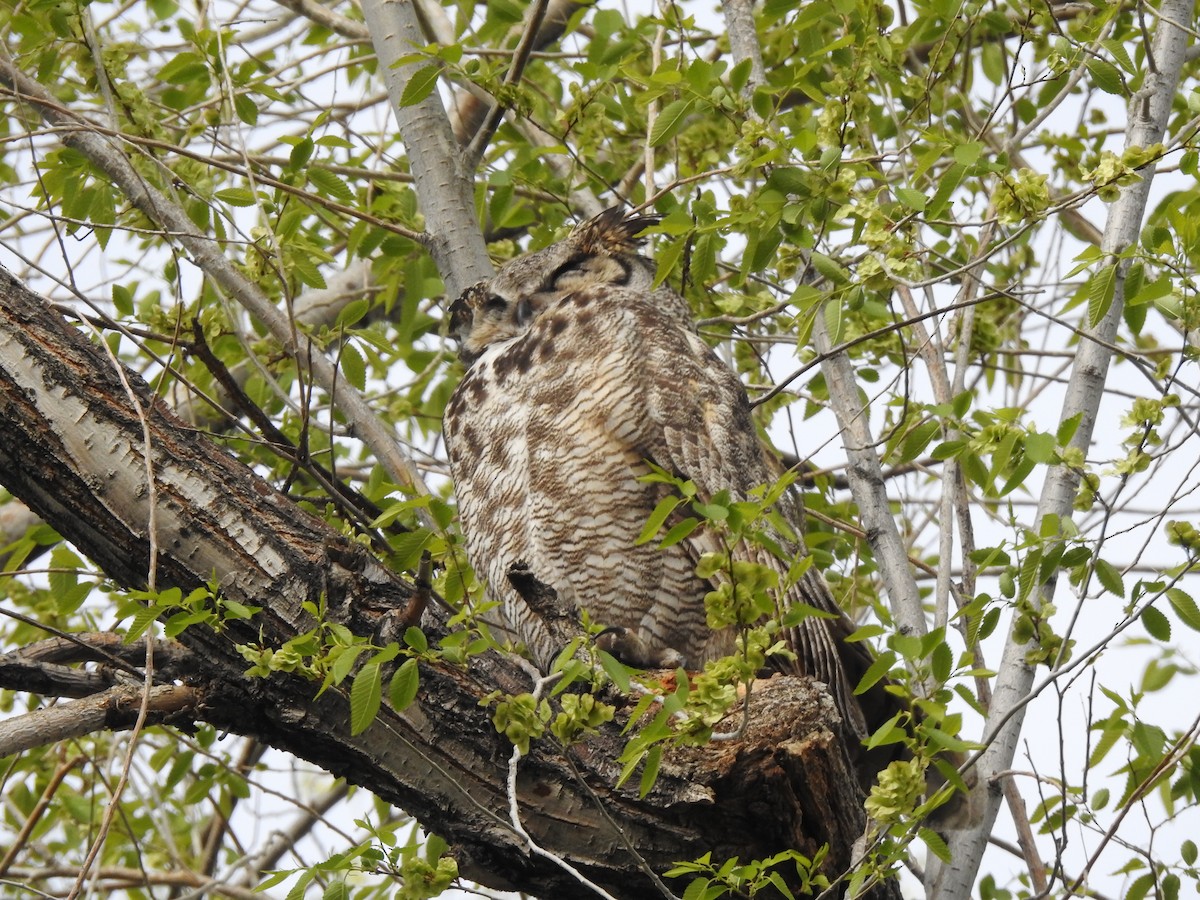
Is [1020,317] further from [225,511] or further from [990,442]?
[225,511]

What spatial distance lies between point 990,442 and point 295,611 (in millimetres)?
1115

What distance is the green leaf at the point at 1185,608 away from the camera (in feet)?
6.70

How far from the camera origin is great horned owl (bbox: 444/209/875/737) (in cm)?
260

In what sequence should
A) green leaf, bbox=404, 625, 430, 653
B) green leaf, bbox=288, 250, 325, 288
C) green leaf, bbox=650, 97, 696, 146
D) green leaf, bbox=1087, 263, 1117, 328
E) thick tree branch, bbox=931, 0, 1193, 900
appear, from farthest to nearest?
1. green leaf, bbox=288, 250, 325, 288
2. thick tree branch, bbox=931, 0, 1193, 900
3. green leaf, bbox=650, 97, 696, 146
4. green leaf, bbox=1087, 263, 1117, 328
5. green leaf, bbox=404, 625, 430, 653

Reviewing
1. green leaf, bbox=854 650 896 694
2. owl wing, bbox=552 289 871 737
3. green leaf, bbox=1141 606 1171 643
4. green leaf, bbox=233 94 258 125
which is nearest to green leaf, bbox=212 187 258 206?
green leaf, bbox=233 94 258 125

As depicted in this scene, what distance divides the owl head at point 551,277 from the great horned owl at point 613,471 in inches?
6.3

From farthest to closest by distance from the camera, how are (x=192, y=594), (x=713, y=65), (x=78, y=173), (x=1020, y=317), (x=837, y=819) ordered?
(x=1020, y=317) < (x=78, y=173) < (x=713, y=65) < (x=837, y=819) < (x=192, y=594)

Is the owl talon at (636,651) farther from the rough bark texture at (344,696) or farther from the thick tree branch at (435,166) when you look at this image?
the thick tree branch at (435,166)

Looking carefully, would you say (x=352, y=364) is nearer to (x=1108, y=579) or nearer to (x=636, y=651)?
(x=636, y=651)

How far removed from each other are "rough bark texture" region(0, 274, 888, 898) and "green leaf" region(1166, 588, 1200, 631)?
1.95 ft

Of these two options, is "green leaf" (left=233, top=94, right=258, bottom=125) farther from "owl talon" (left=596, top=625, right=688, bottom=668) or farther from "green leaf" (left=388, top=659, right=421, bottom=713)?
"green leaf" (left=388, top=659, right=421, bottom=713)

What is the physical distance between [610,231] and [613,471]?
2.69ft

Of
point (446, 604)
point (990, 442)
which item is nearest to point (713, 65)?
point (990, 442)

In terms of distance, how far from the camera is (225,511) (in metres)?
1.83
